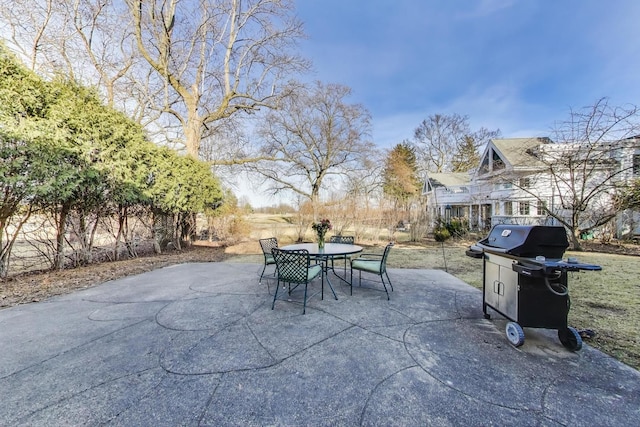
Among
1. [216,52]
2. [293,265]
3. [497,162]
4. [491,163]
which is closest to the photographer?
[293,265]

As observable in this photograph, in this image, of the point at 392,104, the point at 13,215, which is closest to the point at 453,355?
the point at 13,215

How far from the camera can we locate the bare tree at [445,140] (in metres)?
24.6

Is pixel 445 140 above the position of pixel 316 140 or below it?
above

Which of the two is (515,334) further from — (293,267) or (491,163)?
(491,163)

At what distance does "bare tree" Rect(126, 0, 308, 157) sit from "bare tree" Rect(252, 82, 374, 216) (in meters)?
4.64

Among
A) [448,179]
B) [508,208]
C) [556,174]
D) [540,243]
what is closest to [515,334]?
[540,243]

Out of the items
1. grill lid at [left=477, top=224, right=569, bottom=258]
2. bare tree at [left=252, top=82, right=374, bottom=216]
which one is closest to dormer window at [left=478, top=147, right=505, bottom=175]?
bare tree at [left=252, top=82, right=374, bottom=216]

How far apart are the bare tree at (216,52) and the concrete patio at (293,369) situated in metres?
8.67

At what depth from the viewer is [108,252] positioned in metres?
6.51

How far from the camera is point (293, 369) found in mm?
2055

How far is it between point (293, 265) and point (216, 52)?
10.8 metres

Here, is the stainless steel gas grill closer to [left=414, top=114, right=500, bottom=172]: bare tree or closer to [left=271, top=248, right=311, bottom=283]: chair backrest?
[left=271, top=248, right=311, bottom=283]: chair backrest

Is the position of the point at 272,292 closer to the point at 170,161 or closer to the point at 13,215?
the point at 13,215

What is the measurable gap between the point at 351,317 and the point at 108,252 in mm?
6732
